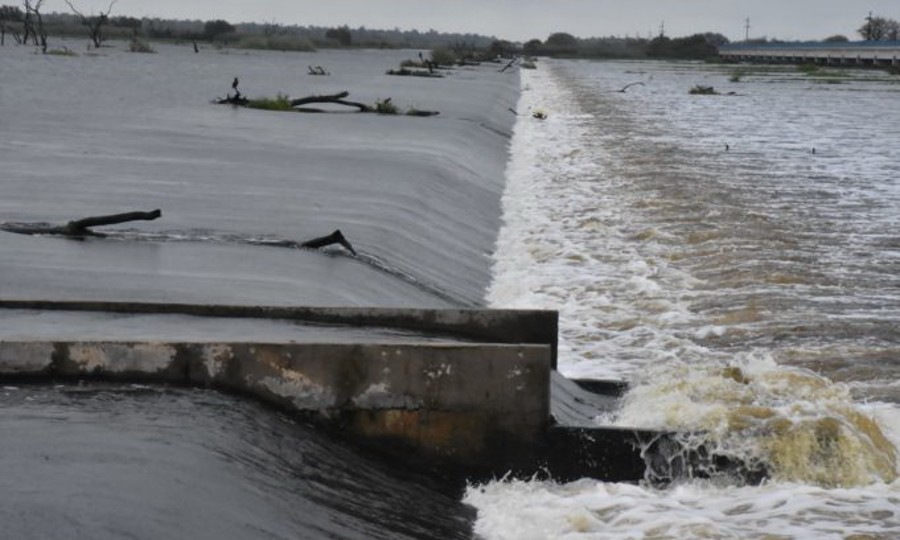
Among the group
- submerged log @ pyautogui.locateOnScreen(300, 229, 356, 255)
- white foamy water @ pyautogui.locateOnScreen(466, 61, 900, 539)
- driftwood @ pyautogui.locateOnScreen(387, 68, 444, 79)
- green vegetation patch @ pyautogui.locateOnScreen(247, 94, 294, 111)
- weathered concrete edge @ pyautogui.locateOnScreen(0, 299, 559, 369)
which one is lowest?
driftwood @ pyautogui.locateOnScreen(387, 68, 444, 79)

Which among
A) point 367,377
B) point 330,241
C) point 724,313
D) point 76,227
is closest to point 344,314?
point 367,377

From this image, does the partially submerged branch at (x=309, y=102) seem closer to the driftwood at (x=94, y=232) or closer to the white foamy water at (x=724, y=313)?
the white foamy water at (x=724, y=313)

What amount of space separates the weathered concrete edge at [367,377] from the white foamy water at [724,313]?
17.9 inches

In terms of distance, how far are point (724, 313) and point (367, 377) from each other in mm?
7471

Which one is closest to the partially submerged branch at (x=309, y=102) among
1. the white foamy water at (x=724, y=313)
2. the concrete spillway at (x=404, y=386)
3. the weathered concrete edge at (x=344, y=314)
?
the white foamy water at (x=724, y=313)

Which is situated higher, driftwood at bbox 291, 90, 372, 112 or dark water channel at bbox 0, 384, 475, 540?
dark water channel at bbox 0, 384, 475, 540

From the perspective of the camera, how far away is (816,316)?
14.6 metres

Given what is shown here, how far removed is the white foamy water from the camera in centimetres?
832

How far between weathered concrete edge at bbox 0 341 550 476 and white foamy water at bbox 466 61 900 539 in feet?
1.49

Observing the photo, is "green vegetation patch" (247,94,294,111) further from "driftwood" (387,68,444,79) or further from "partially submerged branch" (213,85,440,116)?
"driftwood" (387,68,444,79)

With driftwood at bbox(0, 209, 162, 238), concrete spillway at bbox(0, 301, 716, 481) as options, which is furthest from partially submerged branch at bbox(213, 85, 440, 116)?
concrete spillway at bbox(0, 301, 716, 481)

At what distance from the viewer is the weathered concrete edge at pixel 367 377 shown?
8219mm

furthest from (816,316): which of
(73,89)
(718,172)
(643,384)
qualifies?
(73,89)

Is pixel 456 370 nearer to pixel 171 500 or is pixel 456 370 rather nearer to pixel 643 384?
pixel 171 500
